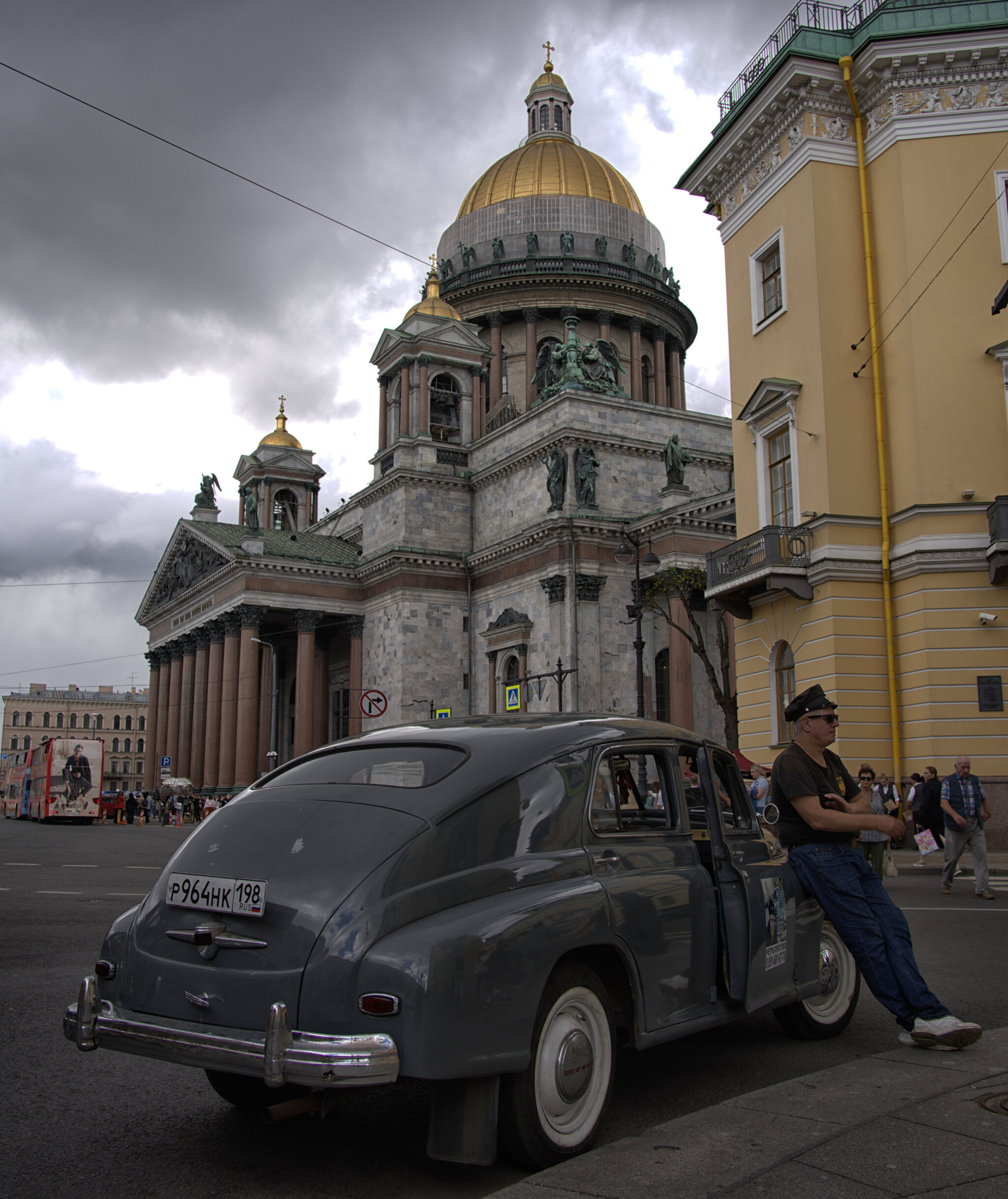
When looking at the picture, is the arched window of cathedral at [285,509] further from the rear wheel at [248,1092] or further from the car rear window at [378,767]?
the rear wheel at [248,1092]

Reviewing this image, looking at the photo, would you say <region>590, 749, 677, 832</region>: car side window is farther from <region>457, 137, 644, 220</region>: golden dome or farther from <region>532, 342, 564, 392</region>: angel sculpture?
<region>457, 137, 644, 220</region>: golden dome

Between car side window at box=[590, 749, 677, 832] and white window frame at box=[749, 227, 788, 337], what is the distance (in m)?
18.9

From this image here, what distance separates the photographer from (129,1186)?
423 centimetres

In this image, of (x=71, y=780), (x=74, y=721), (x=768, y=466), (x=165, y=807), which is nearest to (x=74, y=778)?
(x=71, y=780)

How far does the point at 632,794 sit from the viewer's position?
5508 mm

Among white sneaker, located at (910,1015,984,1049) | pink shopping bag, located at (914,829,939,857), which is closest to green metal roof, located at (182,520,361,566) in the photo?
pink shopping bag, located at (914,829,939,857)

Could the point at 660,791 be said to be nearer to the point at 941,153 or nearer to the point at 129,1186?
the point at 129,1186

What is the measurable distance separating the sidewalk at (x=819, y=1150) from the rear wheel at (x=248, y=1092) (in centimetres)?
147

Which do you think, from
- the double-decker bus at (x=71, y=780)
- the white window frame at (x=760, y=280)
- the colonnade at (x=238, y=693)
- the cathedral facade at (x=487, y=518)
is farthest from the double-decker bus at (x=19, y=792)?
the white window frame at (x=760, y=280)

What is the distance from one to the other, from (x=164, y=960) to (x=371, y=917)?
978 mm

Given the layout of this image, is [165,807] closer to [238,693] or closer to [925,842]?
[238,693]

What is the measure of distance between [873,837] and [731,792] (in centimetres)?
279

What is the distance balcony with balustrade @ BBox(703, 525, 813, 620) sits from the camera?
21.1 m

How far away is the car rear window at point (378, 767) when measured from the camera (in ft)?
16.0
